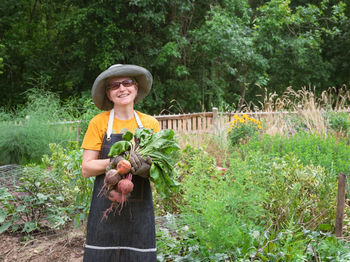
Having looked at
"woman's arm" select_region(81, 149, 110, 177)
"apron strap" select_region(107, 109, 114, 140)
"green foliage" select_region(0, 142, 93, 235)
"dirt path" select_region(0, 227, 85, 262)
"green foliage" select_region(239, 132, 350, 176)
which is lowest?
"dirt path" select_region(0, 227, 85, 262)

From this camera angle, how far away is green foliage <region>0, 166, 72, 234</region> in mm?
3965

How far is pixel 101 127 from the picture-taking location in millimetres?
2488

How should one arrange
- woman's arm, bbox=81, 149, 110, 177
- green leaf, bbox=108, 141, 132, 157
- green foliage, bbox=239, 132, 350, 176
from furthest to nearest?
green foliage, bbox=239, 132, 350, 176 < woman's arm, bbox=81, 149, 110, 177 < green leaf, bbox=108, 141, 132, 157

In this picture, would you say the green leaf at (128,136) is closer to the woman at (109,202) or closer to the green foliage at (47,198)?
the woman at (109,202)

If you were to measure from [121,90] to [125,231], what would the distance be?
92 centimetres

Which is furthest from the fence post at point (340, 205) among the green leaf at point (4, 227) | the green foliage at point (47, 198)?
the green leaf at point (4, 227)

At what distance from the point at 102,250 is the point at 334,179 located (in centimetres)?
282

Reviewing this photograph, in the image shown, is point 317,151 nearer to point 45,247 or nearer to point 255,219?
point 255,219

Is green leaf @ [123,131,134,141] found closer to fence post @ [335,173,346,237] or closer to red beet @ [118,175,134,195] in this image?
red beet @ [118,175,134,195]

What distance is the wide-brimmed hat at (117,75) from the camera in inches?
96.7

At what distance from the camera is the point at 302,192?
3740mm

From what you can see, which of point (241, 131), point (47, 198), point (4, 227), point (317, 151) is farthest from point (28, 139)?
point (317, 151)

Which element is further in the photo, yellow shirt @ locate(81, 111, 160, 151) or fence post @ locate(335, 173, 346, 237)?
fence post @ locate(335, 173, 346, 237)

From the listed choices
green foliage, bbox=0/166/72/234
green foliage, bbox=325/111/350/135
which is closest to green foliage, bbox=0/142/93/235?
green foliage, bbox=0/166/72/234
